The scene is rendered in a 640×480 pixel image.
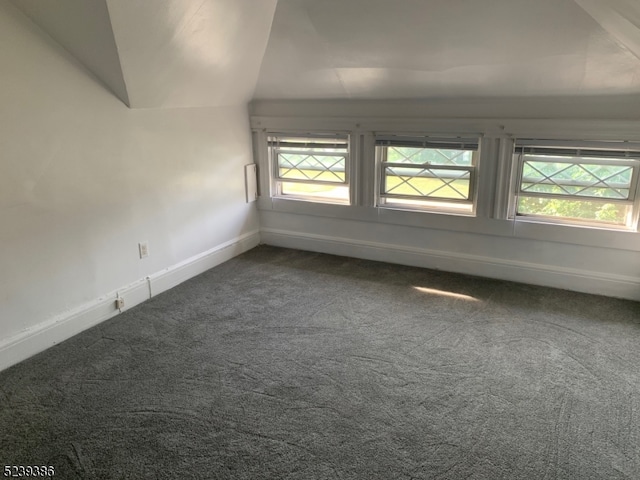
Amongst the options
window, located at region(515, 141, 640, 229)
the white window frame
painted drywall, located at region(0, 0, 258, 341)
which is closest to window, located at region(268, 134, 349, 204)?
the white window frame

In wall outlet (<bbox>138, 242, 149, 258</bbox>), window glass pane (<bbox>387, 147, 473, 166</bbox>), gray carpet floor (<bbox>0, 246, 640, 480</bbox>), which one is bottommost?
gray carpet floor (<bbox>0, 246, 640, 480</bbox>)

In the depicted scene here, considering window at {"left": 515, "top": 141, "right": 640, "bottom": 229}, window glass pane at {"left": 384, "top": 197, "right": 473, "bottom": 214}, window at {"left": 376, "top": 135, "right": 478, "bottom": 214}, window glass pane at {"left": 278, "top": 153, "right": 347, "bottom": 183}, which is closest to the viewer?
window at {"left": 515, "top": 141, "right": 640, "bottom": 229}

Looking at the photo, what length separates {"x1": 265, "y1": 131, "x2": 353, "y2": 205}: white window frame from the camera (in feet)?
13.7

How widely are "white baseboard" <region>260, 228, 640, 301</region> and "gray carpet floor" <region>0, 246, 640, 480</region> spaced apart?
13 centimetres


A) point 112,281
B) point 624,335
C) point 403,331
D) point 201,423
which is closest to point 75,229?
point 112,281

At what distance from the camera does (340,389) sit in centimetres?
238

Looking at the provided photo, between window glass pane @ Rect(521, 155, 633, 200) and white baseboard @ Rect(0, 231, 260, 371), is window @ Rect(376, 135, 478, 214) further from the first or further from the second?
white baseboard @ Rect(0, 231, 260, 371)

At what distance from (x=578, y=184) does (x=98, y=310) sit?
3579 millimetres

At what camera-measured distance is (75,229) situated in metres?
2.89

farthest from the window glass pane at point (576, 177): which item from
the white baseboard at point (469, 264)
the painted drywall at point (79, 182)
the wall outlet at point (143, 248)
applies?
the wall outlet at point (143, 248)

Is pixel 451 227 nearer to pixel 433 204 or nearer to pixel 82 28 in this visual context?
pixel 433 204

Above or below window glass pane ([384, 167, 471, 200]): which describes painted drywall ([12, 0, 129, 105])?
above

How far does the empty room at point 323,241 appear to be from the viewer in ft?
6.81

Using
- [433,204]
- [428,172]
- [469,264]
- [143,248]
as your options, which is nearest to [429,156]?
[428,172]
